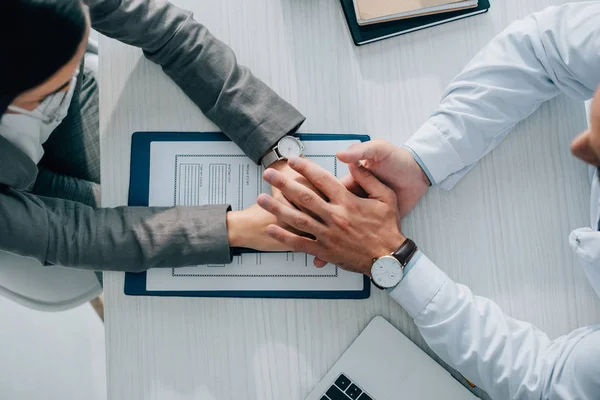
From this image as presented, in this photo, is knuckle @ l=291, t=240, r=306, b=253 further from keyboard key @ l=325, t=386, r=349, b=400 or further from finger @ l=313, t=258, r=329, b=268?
keyboard key @ l=325, t=386, r=349, b=400

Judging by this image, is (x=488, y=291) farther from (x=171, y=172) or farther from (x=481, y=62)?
(x=171, y=172)

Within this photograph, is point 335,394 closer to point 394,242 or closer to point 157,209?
point 394,242

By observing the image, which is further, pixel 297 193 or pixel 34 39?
pixel 297 193

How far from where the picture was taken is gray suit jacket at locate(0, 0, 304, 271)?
76cm

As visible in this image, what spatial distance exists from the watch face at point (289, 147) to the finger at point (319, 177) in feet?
0.07

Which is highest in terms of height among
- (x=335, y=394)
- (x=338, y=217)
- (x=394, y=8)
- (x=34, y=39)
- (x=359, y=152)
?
(x=394, y=8)

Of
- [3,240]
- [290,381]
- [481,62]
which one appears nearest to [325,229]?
[290,381]

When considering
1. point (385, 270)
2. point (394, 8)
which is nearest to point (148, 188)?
point (385, 270)

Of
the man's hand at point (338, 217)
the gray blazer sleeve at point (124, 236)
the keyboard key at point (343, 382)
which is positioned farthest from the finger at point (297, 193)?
the keyboard key at point (343, 382)

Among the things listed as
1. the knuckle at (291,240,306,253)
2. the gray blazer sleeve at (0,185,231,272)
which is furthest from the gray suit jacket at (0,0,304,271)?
the knuckle at (291,240,306,253)

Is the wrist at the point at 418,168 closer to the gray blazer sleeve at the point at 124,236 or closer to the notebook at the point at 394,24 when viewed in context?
the notebook at the point at 394,24

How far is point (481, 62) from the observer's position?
0.83 m

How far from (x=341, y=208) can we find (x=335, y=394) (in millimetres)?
290

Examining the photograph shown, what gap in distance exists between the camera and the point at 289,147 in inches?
32.9
